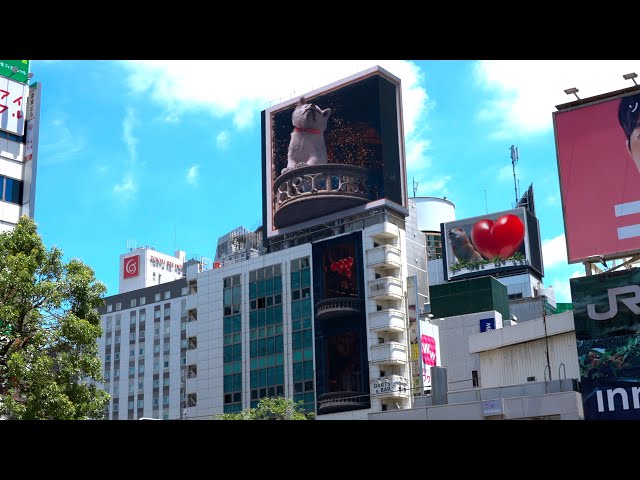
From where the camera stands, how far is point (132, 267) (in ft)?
307

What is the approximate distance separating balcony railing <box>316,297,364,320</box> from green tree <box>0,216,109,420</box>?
35.2m

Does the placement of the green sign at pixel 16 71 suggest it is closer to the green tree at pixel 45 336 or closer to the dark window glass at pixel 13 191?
the dark window glass at pixel 13 191

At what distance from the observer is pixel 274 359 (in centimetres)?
5825

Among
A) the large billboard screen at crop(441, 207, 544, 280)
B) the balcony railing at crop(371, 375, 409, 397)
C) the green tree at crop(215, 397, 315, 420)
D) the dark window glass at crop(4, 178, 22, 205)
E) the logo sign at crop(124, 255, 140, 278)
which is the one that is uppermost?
the logo sign at crop(124, 255, 140, 278)

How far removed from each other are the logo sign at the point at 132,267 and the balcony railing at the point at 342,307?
41913mm

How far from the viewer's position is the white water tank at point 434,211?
8331 cm

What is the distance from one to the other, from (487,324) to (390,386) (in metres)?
9.42

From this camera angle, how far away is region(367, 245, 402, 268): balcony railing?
55.7m

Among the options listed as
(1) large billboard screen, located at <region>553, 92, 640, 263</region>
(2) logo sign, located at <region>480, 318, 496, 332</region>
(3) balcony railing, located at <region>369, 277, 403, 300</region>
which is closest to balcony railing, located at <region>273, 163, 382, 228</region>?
(3) balcony railing, located at <region>369, 277, 403, 300</region>

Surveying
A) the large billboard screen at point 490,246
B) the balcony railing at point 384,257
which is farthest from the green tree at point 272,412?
the large billboard screen at point 490,246

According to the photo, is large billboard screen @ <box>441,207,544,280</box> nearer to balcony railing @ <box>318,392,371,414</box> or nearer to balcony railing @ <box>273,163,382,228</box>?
balcony railing @ <box>273,163,382,228</box>

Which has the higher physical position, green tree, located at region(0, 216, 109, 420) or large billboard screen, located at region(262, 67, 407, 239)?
large billboard screen, located at region(262, 67, 407, 239)
